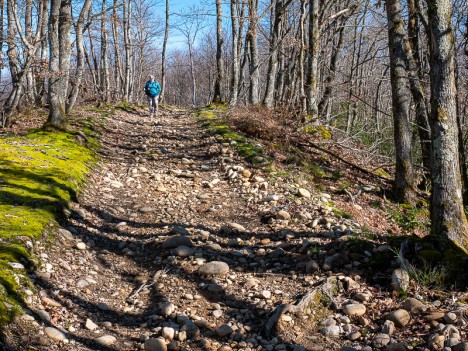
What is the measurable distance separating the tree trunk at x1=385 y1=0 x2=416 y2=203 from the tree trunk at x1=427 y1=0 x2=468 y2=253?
3.25m

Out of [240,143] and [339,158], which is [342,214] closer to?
[339,158]

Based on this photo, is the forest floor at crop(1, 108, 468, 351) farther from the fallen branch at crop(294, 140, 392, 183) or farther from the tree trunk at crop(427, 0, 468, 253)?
the fallen branch at crop(294, 140, 392, 183)

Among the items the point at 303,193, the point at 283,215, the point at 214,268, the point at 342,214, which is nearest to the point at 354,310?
the point at 214,268

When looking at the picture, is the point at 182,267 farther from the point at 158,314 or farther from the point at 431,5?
the point at 431,5

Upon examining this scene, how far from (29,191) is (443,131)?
5.46m

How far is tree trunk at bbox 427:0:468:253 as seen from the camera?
4.89 meters

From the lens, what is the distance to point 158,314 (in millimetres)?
4113

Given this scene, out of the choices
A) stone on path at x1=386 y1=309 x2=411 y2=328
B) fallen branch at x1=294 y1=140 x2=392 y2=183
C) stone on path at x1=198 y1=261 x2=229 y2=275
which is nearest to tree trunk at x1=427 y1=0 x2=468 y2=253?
stone on path at x1=386 y1=309 x2=411 y2=328

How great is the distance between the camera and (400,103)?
834 centimetres

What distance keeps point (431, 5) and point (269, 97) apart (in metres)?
10.4

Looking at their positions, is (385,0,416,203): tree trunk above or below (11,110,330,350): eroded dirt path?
above

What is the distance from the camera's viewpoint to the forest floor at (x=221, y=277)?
364 cm

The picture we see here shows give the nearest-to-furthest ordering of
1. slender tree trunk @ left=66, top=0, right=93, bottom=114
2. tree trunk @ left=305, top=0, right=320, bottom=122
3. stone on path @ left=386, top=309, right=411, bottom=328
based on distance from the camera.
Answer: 1. stone on path @ left=386, top=309, right=411, bottom=328
2. slender tree trunk @ left=66, top=0, right=93, bottom=114
3. tree trunk @ left=305, top=0, right=320, bottom=122

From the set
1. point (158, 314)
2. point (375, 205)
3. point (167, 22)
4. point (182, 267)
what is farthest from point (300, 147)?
point (167, 22)
